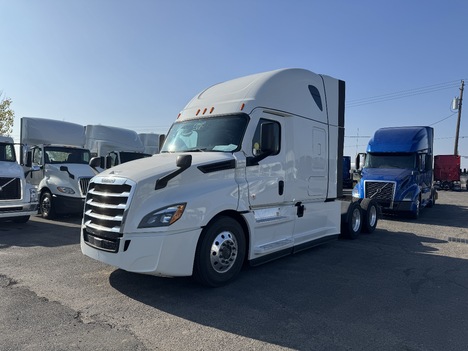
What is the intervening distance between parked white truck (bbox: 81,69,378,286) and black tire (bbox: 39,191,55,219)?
7.01 meters

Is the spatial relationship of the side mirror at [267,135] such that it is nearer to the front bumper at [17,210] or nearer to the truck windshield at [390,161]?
the front bumper at [17,210]

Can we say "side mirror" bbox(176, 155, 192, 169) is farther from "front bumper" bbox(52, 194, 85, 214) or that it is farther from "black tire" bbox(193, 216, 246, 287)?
"front bumper" bbox(52, 194, 85, 214)

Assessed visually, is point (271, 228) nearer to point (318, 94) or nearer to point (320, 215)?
point (320, 215)

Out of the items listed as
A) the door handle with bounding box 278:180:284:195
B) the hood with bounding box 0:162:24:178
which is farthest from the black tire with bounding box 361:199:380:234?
the hood with bounding box 0:162:24:178

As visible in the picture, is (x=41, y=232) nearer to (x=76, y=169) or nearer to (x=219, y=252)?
(x=76, y=169)

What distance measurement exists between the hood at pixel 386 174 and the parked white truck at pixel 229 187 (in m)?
5.79

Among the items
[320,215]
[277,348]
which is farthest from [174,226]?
[320,215]

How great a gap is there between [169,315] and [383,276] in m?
3.61

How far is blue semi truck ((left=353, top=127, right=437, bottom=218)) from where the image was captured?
12.5 metres

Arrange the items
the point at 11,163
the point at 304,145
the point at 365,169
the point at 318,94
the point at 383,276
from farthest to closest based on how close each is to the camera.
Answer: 1. the point at 365,169
2. the point at 11,163
3. the point at 318,94
4. the point at 304,145
5. the point at 383,276

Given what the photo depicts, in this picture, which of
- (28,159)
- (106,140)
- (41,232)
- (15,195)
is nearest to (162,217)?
(41,232)

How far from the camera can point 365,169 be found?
14.1m

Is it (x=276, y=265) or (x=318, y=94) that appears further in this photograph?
(x=318, y=94)

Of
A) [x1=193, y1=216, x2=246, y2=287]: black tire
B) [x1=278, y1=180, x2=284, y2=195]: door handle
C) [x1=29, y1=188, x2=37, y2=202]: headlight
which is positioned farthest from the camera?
[x1=29, y1=188, x2=37, y2=202]: headlight
